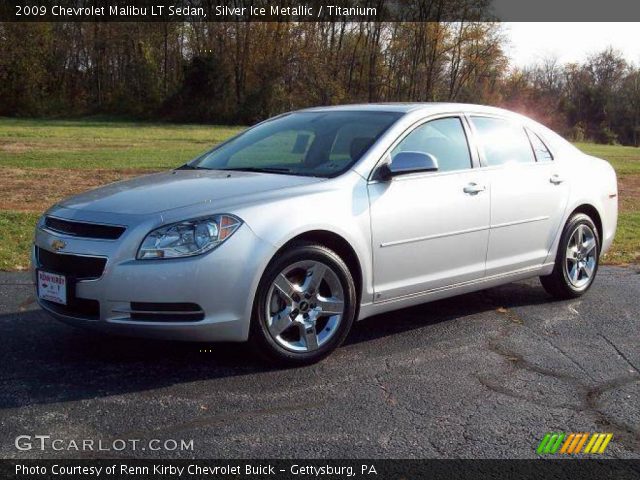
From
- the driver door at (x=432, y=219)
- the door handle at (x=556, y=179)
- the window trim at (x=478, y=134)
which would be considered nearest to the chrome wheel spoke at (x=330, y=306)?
the driver door at (x=432, y=219)

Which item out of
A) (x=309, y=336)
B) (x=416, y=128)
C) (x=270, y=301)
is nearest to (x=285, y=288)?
(x=270, y=301)

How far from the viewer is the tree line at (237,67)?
53.0 m

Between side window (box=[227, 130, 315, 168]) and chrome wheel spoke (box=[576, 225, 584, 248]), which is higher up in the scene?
side window (box=[227, 130, 315, 168])

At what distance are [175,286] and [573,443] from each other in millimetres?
2127

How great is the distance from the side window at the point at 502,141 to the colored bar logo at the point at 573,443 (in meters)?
2.53

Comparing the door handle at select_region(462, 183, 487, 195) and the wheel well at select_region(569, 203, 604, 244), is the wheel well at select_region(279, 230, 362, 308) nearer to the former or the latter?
the door handle at select_region(462, 183, 487, 195)

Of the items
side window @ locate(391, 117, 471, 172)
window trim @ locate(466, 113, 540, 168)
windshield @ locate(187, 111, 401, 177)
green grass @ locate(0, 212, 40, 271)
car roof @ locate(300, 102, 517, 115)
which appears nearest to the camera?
windshield @ locate(187, 111, 401, 177)

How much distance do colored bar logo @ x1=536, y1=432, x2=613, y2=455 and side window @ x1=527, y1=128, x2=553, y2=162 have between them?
2.97m

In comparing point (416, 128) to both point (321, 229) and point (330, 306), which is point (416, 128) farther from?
point (330, 306)

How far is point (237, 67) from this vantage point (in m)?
56.7

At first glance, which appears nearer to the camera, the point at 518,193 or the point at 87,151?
the point at 518,193

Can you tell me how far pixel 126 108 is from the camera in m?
55.0

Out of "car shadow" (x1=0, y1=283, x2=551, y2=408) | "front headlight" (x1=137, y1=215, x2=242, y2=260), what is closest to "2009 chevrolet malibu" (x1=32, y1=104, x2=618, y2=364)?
"front headlight" (x1=137, y1=215, x2=242, y2=260)

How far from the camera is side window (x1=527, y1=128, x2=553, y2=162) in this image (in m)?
6.16
